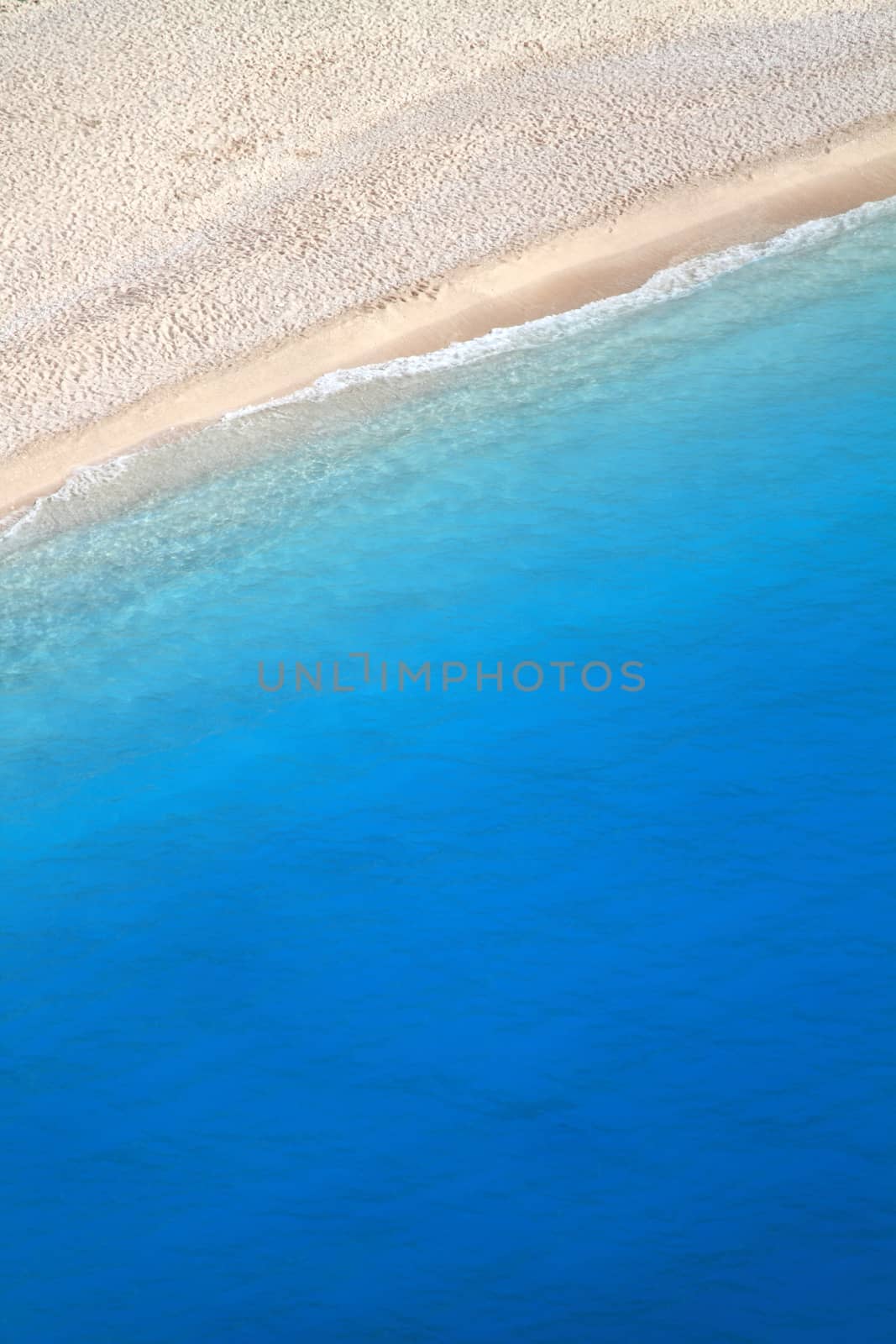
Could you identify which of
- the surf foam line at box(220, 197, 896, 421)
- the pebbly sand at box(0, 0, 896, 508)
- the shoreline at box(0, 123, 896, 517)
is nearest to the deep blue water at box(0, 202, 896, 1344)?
the surf foam line at box(220, 197, 896, 421)

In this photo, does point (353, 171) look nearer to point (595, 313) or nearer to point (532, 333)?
point (532, 333)

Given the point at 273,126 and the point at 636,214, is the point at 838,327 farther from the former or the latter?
the point at 273,126

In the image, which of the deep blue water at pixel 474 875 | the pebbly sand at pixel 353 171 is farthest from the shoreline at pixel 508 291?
the deep blue water at pixel 474 875

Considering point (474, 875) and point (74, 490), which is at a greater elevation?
point (74, 490)

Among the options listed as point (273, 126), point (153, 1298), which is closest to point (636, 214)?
point (273, 126)

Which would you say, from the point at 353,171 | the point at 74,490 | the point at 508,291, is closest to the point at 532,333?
the point at 508,291

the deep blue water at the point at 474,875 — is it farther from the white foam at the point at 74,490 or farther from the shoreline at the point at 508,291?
the shoreline at the point at 508,291
